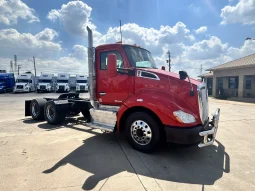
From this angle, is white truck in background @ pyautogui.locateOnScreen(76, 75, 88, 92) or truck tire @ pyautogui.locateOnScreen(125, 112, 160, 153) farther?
white truck in background @ pyautogui.locateOnScreen(76, 75, 88, 92)

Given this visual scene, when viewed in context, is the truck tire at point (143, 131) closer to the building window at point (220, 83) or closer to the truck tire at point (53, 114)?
the truck tire at point (53, 114)

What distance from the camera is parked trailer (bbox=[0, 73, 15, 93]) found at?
3118 cm

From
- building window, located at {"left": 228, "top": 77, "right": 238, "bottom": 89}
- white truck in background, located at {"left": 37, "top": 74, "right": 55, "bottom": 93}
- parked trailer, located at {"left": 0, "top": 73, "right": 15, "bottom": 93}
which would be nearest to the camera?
building window, located at {"left": 228, "top": 77, "right": 238, "bottom": 89}

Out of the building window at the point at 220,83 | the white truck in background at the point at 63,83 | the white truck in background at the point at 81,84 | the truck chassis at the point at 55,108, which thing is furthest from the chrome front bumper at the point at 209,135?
the white truck in background at the point at 63,83

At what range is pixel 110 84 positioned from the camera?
17.8 feet

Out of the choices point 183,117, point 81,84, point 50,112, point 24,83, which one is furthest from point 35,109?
point 24,83

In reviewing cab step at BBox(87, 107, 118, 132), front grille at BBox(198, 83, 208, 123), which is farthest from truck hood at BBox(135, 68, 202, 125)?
cab step at BBox(87, 107, 118, 132)

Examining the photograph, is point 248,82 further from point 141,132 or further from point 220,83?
point 141,132

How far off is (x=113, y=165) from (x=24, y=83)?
100 ft

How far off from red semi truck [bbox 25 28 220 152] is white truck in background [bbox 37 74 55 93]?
1060 inches

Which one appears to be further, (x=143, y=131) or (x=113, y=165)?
(x=143, y=131)

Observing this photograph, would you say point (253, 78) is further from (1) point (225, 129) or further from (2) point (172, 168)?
(2) point (172, 168)

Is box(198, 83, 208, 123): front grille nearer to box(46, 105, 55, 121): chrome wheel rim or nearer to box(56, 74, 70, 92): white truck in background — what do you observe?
box(46, 105, 55, 121): chrome wheel rim

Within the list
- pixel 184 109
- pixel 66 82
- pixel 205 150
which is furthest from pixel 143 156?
pixel 66 82
